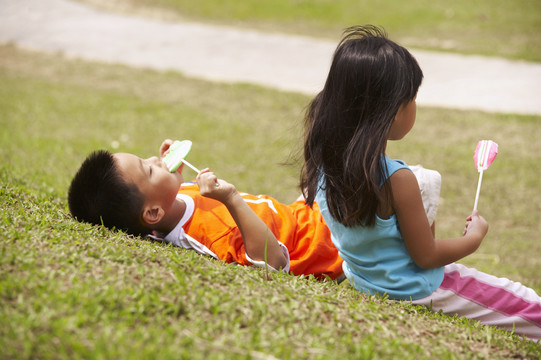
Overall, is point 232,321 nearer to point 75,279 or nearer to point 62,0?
point 75,279

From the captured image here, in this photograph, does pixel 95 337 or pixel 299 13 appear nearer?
pixel 95 337

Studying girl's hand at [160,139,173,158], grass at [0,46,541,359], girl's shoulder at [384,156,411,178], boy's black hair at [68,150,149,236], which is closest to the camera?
grass at [0,46,541,359]

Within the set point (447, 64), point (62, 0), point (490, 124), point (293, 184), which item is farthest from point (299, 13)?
point (293, 184)

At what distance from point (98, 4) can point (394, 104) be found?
16.7 meters

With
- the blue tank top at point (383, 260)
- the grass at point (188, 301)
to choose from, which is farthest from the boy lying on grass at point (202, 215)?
the blue tank top at point (383, 260)

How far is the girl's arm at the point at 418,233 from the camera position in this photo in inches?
96.3

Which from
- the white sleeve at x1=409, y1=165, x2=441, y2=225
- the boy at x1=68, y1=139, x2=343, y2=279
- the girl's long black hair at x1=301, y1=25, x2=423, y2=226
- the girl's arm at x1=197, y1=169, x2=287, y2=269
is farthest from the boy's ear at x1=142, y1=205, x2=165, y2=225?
the white sleeve at x1=409, y1=165, x2=441, y2=225

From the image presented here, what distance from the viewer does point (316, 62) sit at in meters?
11.5

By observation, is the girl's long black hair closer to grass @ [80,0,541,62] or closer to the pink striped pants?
the pink striped pants

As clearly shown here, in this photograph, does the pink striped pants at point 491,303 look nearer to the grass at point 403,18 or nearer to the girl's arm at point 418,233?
the girl's arm at point 418,233

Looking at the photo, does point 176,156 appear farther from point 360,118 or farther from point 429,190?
point 429,190

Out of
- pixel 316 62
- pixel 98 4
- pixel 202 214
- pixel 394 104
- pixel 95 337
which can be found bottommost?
pixel 95 337

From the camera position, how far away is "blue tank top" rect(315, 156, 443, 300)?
260 centimetres

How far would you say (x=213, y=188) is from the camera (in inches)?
107
